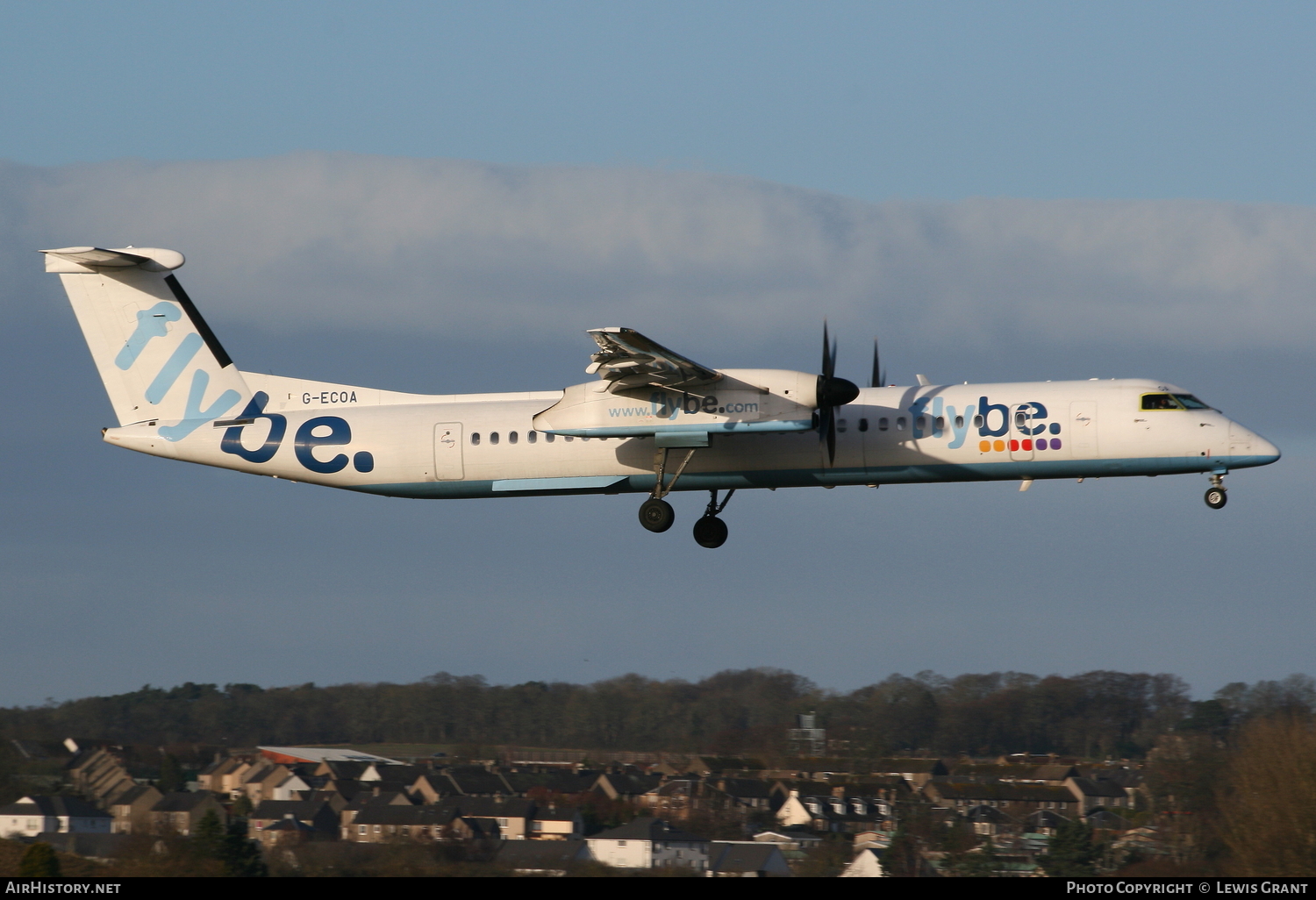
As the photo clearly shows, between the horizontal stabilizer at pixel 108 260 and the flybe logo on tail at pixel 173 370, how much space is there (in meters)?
0.68

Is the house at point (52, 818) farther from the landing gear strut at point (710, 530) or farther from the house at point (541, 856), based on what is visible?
the landing gear strut at point (710, 530)

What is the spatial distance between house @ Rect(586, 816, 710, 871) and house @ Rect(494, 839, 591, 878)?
0.84 feet

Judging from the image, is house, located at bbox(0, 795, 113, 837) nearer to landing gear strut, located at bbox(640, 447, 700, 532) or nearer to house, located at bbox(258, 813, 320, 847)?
Result: house, located at bbox(258, 813, 320, 847)

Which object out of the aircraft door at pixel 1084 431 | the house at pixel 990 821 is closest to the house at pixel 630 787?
the house at pixel 990 821

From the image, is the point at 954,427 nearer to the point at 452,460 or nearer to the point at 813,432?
the point at 813,432

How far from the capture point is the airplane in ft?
79.3

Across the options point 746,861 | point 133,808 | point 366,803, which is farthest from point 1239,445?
point 133,808

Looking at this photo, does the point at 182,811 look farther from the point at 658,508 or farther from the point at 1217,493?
the point at 1217,493

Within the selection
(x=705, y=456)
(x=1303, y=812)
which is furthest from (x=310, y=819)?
(x=1303, y=812)

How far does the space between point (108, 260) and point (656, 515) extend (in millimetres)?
10391

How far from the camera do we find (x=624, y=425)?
24.3 meters

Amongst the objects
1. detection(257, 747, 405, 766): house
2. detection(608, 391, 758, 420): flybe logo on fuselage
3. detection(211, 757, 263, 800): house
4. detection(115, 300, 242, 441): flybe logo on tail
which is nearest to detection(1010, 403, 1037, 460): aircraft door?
detection(608, 391, 758, 420): flybe logo on fuselage

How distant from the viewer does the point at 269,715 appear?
2992cm

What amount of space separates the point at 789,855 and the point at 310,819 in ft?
23.6
